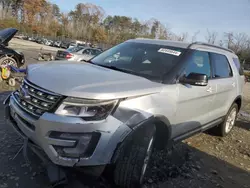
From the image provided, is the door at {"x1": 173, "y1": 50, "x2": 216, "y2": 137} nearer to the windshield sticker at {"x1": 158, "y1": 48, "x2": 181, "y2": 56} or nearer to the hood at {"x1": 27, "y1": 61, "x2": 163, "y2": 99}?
the windshield sticker at {"x1": 158, "y1": 48, "x2": 181, "y2": 56}

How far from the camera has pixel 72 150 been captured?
2.34 m

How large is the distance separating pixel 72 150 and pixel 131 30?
78.4 meters

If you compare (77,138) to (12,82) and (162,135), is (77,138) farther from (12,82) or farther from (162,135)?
(12,82)

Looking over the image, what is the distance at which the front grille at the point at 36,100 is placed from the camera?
238cm

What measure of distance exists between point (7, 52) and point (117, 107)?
26.1 ft

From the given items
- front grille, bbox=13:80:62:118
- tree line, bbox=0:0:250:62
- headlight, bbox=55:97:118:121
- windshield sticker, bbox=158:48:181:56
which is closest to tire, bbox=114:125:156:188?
headlight, bbox=55:97:118:121

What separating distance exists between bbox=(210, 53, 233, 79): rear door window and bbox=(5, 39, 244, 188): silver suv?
437 mm

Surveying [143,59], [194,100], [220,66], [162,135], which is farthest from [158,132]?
[220,66]

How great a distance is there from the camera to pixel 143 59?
368 cm

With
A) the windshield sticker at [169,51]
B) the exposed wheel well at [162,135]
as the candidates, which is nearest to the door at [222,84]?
the windshield sticker at [169,51]

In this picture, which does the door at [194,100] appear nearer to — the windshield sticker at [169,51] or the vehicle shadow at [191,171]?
the windshield sticker at [169,51]

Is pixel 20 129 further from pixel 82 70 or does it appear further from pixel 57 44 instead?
pixel 57 44

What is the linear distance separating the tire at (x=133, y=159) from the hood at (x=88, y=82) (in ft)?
1.49

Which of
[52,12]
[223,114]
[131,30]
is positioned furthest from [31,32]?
[223,114]
